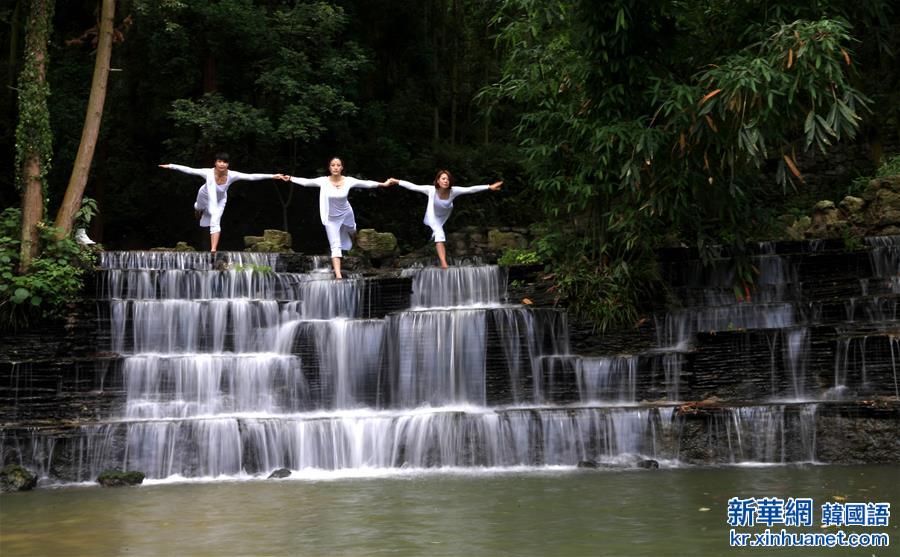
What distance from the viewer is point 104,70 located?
15.0m

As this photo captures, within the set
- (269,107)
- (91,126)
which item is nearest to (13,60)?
(269,107)

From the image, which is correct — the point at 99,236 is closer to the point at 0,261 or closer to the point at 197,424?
the point at 0,261

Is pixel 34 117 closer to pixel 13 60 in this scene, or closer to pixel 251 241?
pixel 251 241

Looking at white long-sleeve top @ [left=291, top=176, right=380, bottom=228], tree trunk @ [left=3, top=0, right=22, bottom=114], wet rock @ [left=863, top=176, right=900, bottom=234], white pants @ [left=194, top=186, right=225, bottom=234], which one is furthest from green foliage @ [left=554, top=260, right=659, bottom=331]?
tree trunk @ [left=3, top=0, right=22, bottom=114]

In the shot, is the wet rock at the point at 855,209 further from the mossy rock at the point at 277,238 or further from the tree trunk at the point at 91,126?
the tree trunk at the point at 91,126

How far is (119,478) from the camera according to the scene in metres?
10.3

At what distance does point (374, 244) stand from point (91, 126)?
5.74 m

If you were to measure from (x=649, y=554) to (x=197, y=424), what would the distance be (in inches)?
238

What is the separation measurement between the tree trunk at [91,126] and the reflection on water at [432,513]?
5746 millimetres

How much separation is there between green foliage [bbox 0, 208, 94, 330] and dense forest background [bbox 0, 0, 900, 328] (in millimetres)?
2171

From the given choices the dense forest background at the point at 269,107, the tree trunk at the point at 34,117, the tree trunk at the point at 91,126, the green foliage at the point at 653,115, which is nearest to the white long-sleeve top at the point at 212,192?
the tree trunk at the point at 91,126

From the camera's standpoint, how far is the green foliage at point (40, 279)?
13.1m

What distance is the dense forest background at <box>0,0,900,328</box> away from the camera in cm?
1195

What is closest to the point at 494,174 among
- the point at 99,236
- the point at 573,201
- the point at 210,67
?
the point at 210,67
